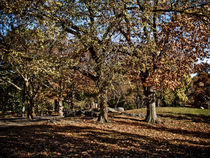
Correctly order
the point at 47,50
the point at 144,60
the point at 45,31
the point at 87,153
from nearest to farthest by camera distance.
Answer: the point at 87,153, the point at 45,31, the point at 144,60, the point at 47,50

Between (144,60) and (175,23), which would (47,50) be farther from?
(175,23)

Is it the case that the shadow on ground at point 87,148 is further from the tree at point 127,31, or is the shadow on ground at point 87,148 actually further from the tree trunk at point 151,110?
the tree trunk at point 151,110

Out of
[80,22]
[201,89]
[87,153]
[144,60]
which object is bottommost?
[87,153]

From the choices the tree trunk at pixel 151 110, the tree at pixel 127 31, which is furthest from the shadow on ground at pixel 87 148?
the tree trunk at pixel 151 110

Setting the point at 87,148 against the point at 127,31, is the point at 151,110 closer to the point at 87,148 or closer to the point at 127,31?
the point at 127,31

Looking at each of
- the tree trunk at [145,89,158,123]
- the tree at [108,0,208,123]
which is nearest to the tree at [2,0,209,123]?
the tree at [108,0,208,123]

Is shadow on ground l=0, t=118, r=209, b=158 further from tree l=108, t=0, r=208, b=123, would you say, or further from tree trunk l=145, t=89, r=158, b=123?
tree trunk l=145, t=89, r=158, b=123

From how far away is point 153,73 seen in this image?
1042 cm

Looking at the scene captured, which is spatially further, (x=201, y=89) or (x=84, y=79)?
(x=201, y=89)

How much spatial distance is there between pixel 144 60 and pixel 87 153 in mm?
5837

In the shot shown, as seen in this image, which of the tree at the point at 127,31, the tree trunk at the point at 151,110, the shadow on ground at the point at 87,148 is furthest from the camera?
the tree trunk at the point at 151,110

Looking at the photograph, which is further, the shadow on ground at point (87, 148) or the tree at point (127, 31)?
the tree at point (127, 31)

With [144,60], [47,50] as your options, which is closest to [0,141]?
[47,50]

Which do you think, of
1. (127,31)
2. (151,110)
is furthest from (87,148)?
(151,110)
